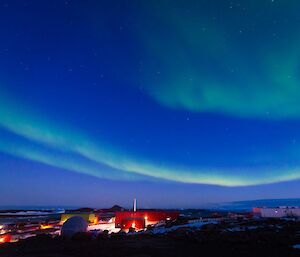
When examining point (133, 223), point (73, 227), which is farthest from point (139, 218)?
point (73, 227)

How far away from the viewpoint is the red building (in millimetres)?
51375

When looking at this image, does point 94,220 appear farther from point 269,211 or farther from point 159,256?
point 159,256

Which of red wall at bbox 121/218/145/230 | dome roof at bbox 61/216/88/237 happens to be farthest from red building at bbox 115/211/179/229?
dome roof at bbox 61/216/88/237

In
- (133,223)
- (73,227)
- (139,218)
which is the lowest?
(73,227)

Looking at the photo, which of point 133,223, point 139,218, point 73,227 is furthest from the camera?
point 139,218

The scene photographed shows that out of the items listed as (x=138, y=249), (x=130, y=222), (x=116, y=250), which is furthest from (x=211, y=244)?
(x=130, y=222)

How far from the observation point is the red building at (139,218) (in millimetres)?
51375

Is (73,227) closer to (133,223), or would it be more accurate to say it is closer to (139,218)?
(133,223)

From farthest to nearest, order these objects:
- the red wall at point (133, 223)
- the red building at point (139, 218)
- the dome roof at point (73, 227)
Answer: the red building at point (139, 218), the red wall at point (133, 223), the dome roof at point (73, 227)

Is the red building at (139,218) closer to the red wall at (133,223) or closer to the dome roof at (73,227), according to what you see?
the red wall at (133,223)

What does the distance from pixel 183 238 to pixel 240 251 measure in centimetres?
793

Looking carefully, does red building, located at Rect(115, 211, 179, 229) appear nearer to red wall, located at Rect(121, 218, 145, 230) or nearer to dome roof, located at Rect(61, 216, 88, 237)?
red wall, located at Rect(121, 218, 145, 230)

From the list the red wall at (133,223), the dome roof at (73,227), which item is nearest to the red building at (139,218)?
the red wall at (133,223)

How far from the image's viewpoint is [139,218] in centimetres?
5247
